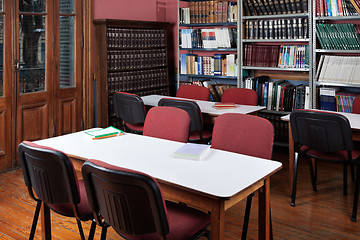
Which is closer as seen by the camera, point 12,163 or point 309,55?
point 12,163

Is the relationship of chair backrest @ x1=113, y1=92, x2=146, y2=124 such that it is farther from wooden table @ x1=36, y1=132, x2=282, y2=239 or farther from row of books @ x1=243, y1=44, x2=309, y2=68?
row of books @ x1=243, y1=44, x2=309, y2=68

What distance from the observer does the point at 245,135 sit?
308 cm

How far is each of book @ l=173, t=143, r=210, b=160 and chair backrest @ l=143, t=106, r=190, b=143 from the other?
1.72ft

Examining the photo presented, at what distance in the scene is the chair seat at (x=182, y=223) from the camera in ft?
7.30

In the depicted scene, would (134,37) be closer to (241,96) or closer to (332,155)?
(241,96)

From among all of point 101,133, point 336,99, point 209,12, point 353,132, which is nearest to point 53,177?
point 101,133

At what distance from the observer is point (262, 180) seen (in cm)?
237

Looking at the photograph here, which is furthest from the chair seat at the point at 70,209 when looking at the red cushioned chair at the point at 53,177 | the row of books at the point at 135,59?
the row of books at the point at 135,59

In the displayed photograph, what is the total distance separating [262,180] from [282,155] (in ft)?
11.3

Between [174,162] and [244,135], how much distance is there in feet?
2.26

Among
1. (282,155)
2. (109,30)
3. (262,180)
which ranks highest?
(109,30)

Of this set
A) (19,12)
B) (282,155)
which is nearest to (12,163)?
(19,12)

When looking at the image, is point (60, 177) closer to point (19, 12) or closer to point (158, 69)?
point (19, 12)

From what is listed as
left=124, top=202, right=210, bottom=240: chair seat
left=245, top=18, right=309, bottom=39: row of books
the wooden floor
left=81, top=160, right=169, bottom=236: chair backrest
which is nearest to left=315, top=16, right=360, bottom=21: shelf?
left=245, top=18, right=309, bottom=39: row of books
